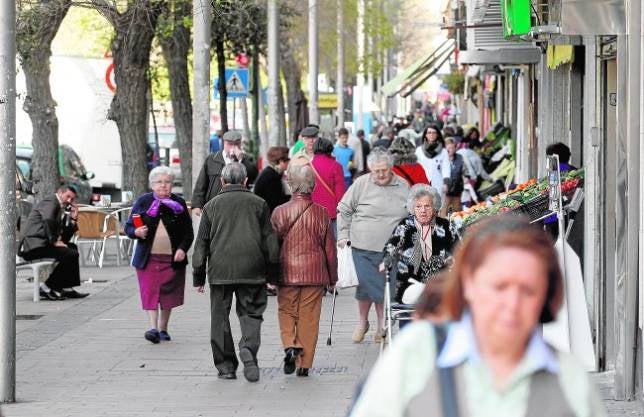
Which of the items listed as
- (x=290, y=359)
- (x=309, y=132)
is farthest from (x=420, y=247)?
(x=309, y=132)

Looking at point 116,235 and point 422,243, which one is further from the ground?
point 422,243

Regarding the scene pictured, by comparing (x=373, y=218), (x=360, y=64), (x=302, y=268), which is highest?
(x=360, y=64)

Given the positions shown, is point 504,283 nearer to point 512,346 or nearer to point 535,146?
point 512,346

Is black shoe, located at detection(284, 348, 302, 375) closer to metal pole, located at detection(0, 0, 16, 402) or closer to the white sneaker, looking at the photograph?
the white sneaker

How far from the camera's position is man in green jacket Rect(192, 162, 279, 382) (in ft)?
33.2

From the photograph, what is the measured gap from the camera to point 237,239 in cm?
1014

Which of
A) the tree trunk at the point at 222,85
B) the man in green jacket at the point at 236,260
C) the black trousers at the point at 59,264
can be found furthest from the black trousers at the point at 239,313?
the tree trunk at the point at 222,85

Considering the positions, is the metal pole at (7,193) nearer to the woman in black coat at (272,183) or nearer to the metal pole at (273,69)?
the woman in black coat at (272,183)

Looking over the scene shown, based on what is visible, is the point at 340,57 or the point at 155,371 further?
the point at 340,57

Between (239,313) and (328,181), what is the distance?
189 inches

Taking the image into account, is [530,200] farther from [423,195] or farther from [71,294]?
[71,294]

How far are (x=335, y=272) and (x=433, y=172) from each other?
34.2ft

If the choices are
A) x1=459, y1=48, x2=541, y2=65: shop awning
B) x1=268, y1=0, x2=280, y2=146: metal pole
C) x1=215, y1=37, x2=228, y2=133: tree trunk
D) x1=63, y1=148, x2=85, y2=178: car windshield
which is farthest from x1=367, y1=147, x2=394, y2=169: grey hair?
x1=63, y1=148, x2=85, y2=178: car windshield

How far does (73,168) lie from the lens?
29.3 m
